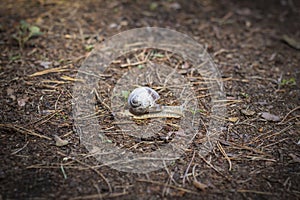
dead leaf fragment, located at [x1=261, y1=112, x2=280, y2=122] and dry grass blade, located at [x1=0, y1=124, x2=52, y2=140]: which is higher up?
dry grass blade, located at [x1=0, y1=124, x2=52, y2=140]

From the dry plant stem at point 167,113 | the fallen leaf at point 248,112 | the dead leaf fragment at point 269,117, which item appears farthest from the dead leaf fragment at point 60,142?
the dead leaf fragment at point 269,117

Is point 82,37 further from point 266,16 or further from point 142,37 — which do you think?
point 266,16

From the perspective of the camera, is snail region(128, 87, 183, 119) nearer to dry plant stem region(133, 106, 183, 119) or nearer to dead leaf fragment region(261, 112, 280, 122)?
dry plant stem region(133, 106, 183, 119)

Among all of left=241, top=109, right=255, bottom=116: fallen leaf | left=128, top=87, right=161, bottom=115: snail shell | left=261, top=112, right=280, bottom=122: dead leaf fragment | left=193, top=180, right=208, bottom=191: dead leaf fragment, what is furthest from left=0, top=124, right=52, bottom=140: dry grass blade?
left=261, top=112, right=280, bottom=122: dead leaf fragment

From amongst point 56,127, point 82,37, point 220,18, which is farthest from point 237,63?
point 56,127

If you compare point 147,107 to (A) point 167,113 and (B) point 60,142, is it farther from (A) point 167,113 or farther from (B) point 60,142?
(B) point 60,142

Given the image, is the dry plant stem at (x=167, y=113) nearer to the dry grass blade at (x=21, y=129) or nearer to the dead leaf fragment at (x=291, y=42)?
the dry grass blade at (x=21, y=129)
